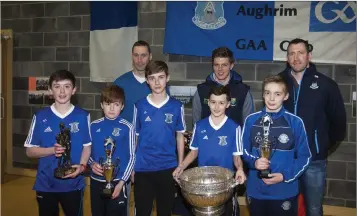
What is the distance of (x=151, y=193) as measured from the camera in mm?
2273

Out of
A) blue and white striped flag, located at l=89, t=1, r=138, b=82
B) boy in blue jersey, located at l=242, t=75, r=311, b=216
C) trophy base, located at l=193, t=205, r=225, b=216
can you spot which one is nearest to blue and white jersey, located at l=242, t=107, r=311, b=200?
boy in blue jersey, located at l=242, t=75, r=311, b=216

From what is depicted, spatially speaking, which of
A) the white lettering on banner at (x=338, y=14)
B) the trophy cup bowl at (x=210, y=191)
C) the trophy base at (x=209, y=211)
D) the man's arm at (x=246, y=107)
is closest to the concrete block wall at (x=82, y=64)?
the white lettering on banner at (x=338, y=14)

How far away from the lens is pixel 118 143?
87.0 inches

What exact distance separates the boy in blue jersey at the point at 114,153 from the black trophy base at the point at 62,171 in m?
0.14

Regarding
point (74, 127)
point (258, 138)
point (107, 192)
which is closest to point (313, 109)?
point (258, 138)

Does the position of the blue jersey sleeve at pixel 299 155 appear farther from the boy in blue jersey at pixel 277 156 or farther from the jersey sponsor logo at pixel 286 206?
the jersey sponsor logo at pixel 286 206

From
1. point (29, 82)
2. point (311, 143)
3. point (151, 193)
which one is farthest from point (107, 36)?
point (311, 143)

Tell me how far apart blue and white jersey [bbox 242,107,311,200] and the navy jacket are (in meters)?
0.32

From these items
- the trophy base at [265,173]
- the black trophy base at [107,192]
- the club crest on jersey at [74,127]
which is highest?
the club crest on jersey at [74,127]

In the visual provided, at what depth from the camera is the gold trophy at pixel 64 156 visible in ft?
6.74

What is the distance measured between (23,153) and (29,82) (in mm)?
964

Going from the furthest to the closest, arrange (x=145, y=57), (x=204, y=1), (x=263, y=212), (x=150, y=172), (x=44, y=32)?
(x=44, y=32) → (x=204, y=1) → (x=145, y=57) → (x=150, y=172) → (x=263, y=212)

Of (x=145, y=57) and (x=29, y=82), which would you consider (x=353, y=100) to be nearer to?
(x=145, y=57)

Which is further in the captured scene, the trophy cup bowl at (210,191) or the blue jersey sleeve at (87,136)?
the blue jersey sleeve at (87,136)
